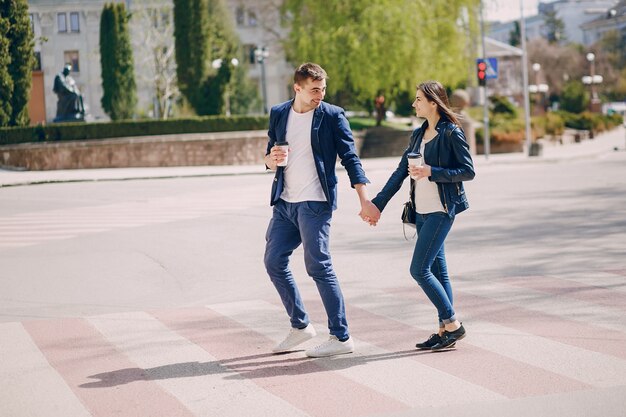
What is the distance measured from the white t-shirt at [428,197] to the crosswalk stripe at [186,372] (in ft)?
5.41

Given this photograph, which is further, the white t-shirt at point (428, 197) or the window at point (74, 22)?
the window at point (74, 22)

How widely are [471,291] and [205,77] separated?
1257 inches

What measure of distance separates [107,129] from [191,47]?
615 cm

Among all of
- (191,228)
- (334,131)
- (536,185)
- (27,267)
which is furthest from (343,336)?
(536,185)

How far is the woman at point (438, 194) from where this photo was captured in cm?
664

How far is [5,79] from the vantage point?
35.3 m

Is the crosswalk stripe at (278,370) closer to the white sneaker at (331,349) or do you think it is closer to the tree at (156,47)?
the white sneaker at (331,349)

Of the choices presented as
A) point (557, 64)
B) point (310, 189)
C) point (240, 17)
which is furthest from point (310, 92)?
point (557, 64)

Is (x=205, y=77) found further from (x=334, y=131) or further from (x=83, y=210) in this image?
(x=334, y=131)

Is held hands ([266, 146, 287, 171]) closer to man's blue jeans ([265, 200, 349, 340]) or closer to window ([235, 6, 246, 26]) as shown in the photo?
man's blue jeans ([265, 200, 349, 340])

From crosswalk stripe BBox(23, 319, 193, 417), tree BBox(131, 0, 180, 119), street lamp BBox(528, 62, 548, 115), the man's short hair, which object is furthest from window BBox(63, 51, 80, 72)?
the man's short hair

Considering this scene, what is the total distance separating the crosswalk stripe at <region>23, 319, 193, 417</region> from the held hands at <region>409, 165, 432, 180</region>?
6.75 ft

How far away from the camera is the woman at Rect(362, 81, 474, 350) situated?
664 centimetres

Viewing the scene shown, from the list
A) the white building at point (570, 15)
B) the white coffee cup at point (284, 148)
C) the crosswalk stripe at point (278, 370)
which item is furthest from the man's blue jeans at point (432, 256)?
the white building at point (570, 15)
